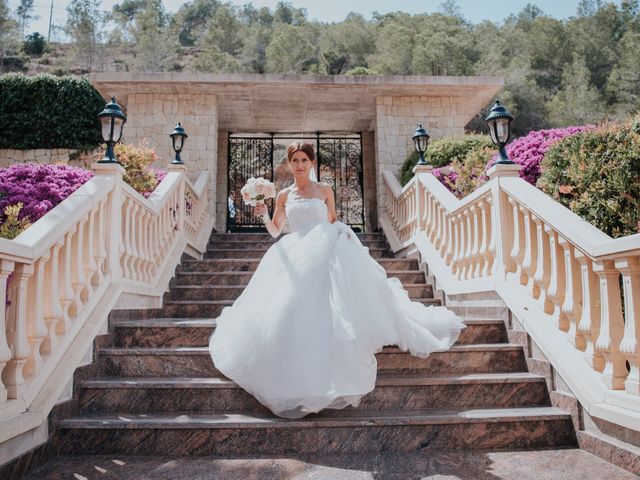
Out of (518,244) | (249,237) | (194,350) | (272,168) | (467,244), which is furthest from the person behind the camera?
(272,168)

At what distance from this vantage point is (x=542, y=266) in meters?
3.15

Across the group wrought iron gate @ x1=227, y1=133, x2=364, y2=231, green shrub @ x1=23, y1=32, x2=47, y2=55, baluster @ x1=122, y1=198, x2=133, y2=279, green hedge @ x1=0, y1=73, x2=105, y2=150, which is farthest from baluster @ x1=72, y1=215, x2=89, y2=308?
green shrub @ x1=23, y1=32, x2=47, y2=55

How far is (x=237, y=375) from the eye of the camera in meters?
2.78

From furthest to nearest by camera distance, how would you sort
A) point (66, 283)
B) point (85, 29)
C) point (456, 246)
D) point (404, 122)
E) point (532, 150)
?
point (85, 29) → point (404, 122) → point (532, 150) → point (456, 246) → point (66, 283)

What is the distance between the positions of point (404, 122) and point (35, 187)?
5.91m

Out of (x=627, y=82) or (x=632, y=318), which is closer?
(x=632, y=318)

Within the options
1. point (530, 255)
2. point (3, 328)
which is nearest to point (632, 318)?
point (530, 255)

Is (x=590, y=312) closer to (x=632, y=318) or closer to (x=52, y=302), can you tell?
(x=632, y=318)

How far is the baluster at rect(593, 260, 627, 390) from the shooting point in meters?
2.43

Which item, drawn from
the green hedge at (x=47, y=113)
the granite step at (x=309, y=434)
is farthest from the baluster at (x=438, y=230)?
the green hedge at (x=47, y=113)

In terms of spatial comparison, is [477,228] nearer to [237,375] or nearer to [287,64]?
[237,375]

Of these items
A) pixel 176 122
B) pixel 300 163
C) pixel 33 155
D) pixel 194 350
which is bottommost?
pixel 194 350

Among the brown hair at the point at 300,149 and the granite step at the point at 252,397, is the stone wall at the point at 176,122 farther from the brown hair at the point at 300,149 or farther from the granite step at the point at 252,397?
the granite step at the point at 252,397

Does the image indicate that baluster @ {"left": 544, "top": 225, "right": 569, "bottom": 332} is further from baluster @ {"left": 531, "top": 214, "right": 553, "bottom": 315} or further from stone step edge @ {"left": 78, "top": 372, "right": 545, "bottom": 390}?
stone step edge @ {"left": 78, "top": 372, "right": 545, "bottom": 390}
